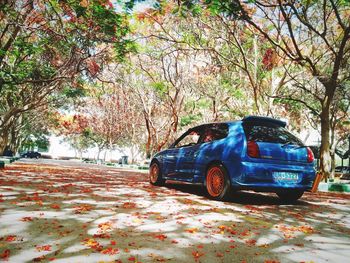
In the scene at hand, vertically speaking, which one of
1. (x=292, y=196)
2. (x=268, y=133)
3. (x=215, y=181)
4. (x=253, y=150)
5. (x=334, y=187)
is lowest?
(x=292, y=196)

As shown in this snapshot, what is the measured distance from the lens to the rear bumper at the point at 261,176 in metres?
5.50

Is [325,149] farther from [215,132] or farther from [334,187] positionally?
[215,132]

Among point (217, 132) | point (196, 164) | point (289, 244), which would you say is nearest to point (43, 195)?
point (196, 164)

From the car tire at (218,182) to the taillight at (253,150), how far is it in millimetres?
585

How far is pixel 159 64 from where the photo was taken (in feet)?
70.2

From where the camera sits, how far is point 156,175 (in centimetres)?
858

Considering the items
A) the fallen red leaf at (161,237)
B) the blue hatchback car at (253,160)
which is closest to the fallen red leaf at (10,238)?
the fallen red leaf at (161,237)

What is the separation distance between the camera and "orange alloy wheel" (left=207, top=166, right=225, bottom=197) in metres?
5.95

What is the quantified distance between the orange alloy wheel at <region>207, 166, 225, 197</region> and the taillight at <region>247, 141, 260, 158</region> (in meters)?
0.67

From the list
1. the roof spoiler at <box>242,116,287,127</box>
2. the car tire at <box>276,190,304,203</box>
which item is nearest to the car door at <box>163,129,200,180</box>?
the roof spoiler at <box>242,116,287,127</box>

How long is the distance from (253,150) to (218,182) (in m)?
0.94

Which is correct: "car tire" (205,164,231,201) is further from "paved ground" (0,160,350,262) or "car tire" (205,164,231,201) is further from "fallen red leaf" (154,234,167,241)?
"fallen red leaf" (154,234,167,241)

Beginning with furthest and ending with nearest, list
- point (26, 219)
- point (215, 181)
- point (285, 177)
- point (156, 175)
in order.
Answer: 1. point (156, 175)
2. point (215, 181)
3. point (285, 177)
4. point (26, 219)

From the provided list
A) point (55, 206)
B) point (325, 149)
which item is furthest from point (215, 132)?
point (325, 149)
